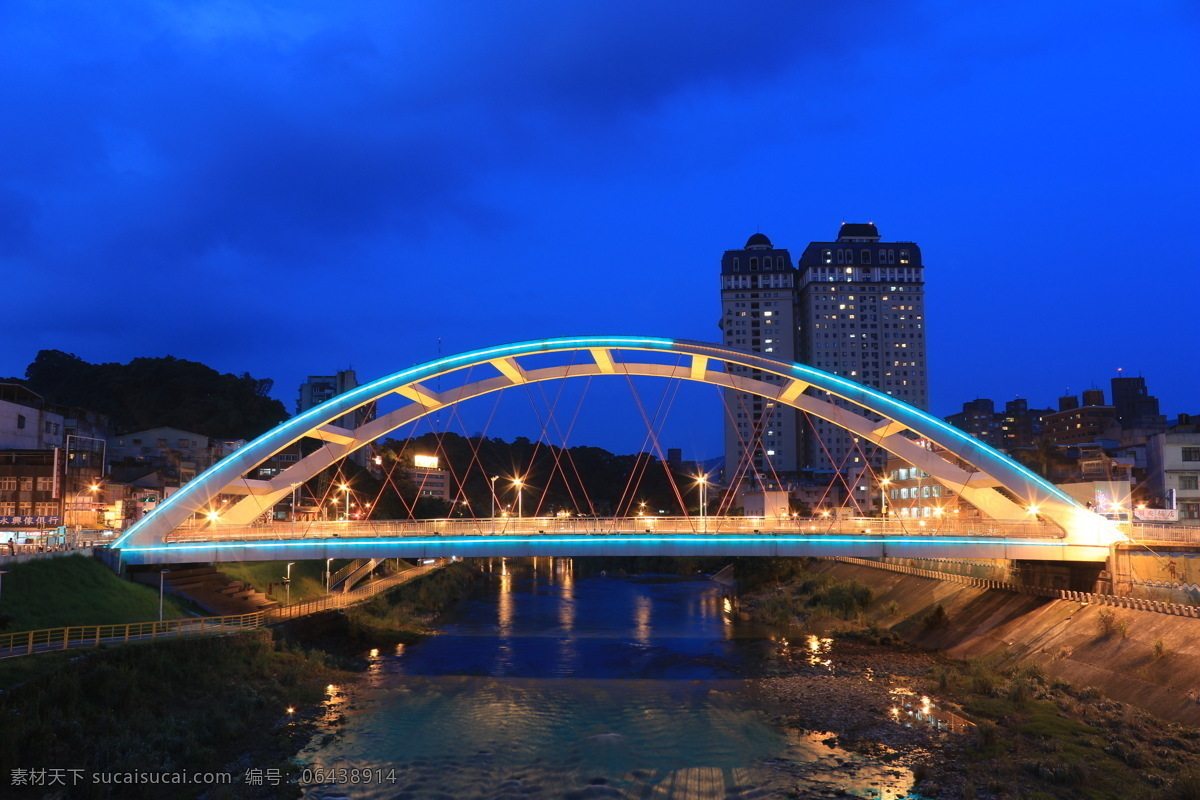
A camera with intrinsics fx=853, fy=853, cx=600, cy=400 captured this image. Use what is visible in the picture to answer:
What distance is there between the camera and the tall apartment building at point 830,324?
369 ft

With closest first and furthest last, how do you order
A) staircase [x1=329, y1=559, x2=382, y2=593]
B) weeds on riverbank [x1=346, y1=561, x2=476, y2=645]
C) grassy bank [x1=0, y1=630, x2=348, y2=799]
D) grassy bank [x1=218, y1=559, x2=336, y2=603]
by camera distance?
grassy bank [x1=0, y1=630, x2=348, y2=799] < weeds on riverbank [x1=346, y1=561, x2=476, y2=645] < grassy bank [x1=218, y1=559, x2=336, y2=603] < staircase [x1=329, y1=559, x2=382, y2=593]

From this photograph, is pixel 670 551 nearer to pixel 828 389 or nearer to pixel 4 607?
pixel 828 389

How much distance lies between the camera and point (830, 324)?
113562 millimetres

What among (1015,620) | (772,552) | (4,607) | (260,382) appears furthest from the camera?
(260,382)

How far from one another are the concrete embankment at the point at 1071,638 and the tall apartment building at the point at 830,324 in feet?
242

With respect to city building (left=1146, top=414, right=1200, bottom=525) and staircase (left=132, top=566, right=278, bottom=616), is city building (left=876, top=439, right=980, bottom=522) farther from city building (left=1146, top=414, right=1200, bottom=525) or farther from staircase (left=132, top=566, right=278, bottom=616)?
staircase (left=132, top=566, right=278, bottom=616)

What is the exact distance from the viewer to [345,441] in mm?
34531

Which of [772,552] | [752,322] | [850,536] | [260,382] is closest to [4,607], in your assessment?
[772,552]

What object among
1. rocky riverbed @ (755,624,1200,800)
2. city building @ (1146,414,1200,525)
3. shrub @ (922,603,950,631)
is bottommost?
rocky riverbed @ (755,624,1200,800)

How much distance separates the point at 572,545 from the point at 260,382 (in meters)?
76.6

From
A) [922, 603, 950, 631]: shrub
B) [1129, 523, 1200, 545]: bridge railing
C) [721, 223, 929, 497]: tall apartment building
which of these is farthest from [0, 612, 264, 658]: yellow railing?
[721, 223, 929, 497]: tall apartment building

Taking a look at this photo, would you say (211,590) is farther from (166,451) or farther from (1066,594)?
(166,451)

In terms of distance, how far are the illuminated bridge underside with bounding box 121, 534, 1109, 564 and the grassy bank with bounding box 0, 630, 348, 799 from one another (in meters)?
3.99

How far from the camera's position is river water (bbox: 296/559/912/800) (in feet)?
57.8
